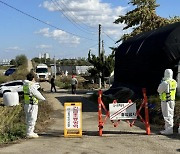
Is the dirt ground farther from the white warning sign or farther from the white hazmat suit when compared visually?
the white warning sign

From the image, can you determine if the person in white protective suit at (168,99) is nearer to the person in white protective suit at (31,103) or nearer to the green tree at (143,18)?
the person in white protective suit at (31,103)

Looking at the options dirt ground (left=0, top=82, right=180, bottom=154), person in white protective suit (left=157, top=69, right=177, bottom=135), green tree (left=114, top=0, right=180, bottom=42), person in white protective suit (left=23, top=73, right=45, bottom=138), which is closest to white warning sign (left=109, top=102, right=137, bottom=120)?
dirt ground (left=0, top=82, right=180, bottom=154)

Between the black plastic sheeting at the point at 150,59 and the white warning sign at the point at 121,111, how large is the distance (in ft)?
22.9

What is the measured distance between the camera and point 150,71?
1936 cm

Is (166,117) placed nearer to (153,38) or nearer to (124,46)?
(153,38)

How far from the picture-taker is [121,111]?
11617 millimetres

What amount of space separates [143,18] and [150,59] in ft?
61.9

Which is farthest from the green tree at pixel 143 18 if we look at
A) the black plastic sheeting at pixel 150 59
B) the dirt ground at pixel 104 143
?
the dirt ground at pixel 104 143

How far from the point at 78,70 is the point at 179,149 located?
259ft

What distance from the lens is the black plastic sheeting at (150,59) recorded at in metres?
18.1

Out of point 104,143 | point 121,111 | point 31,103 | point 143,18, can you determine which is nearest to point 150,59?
point 121,111

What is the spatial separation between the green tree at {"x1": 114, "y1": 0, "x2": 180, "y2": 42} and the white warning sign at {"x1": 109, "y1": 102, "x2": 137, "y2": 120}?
25311 mm

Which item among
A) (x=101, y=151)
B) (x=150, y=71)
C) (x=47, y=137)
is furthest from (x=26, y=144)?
(x=150, y=71)

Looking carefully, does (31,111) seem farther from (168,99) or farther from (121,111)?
(168,99)
